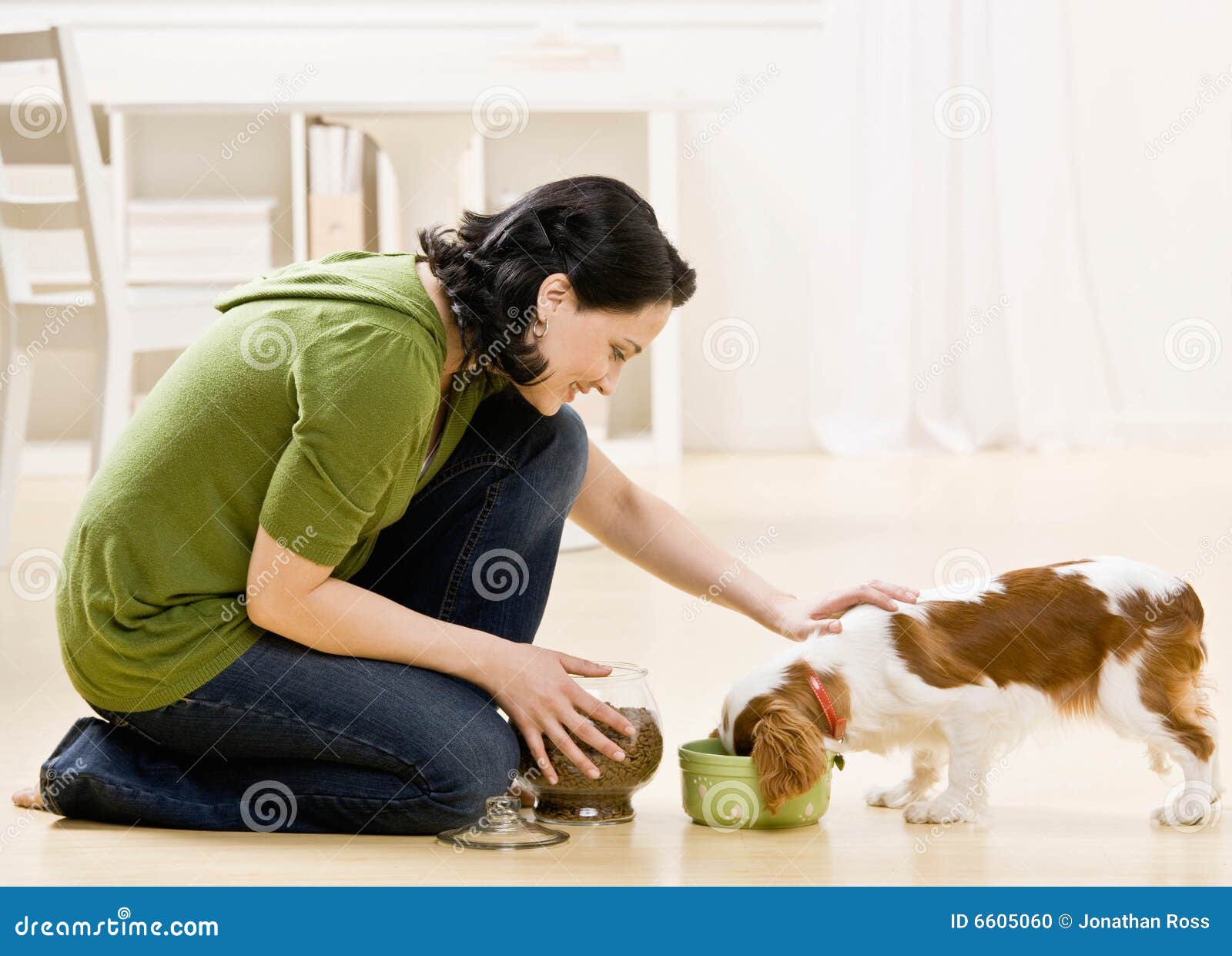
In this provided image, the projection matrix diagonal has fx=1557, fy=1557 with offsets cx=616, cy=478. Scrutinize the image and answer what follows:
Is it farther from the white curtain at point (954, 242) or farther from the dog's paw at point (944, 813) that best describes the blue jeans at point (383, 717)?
the white curtain at point (954, 242)

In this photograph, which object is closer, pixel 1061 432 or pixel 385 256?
pixel 385 256

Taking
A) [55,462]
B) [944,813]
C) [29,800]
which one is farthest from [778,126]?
[29,800]

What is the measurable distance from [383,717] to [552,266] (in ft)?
1.49

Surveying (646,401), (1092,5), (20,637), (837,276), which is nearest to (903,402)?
(837,276)

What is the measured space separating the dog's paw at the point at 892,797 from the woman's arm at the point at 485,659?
1.00 feet

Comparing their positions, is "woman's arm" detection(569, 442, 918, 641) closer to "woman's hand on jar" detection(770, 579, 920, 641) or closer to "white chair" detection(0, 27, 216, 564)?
"woman's hand on jar" detection(770, 579, 920, 641)

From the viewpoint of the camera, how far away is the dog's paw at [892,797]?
64.4 inches

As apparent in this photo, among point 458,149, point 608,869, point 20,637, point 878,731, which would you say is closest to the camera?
point 608,869

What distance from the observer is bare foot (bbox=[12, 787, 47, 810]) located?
1.58m

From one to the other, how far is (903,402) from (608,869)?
3.81 meters

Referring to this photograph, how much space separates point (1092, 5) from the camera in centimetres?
497

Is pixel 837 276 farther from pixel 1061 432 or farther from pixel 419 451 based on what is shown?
pixel 419 451

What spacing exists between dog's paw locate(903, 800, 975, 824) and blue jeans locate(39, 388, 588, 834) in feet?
1.34
